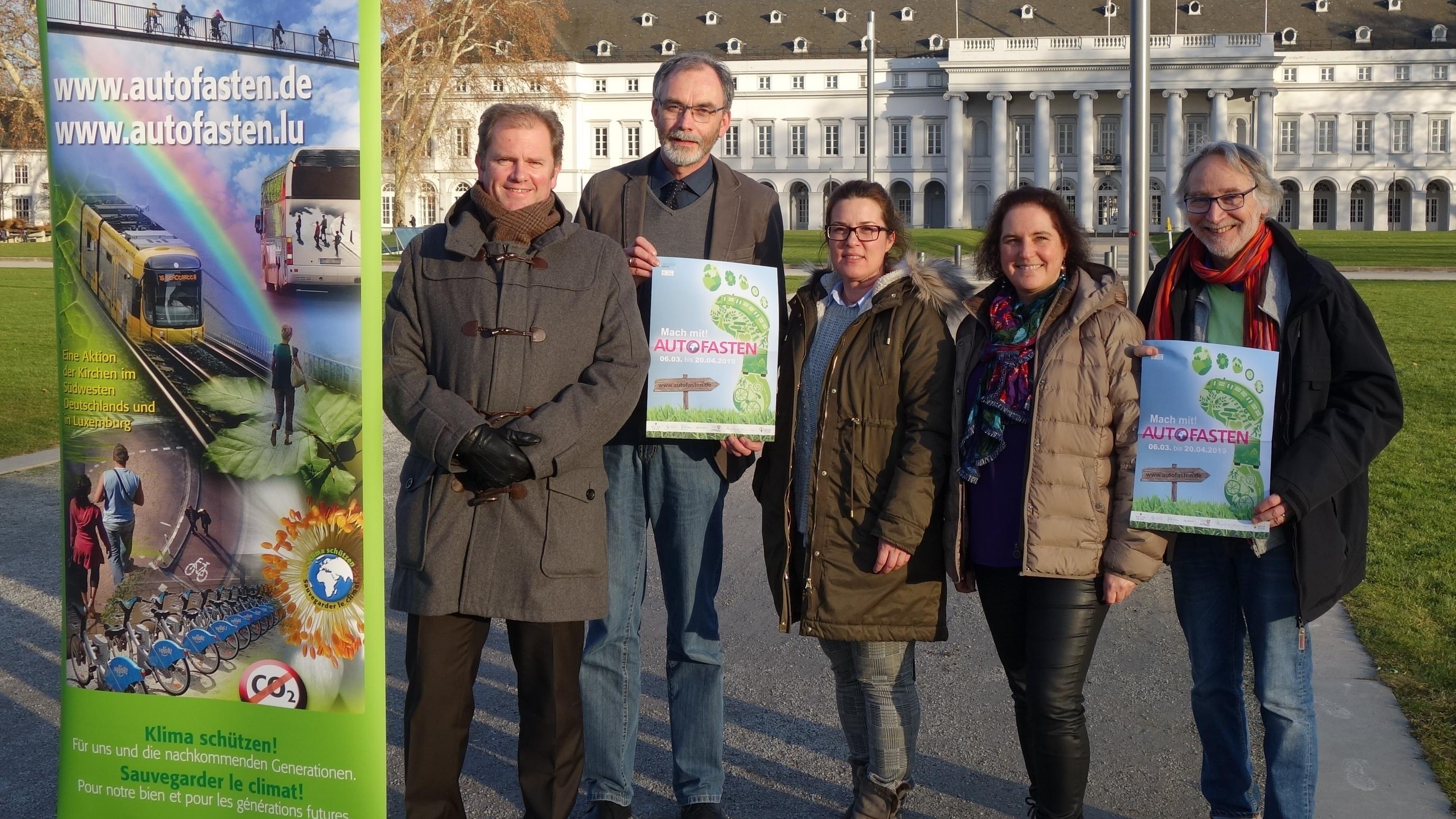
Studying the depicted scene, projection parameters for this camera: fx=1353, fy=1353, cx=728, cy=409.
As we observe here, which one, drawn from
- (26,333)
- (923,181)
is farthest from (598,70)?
(26,333)

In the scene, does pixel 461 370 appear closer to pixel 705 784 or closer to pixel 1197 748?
pixel 705 784

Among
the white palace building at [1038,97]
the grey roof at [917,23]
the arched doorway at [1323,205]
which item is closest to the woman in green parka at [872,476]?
the white palace building at [1038,97]

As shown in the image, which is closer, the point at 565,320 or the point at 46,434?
the point at 565,320

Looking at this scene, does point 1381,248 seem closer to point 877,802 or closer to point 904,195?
point 877,802

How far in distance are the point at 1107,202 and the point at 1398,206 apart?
63.1ft

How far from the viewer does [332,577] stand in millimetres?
3436

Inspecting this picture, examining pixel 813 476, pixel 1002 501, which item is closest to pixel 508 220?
pixel 813 476

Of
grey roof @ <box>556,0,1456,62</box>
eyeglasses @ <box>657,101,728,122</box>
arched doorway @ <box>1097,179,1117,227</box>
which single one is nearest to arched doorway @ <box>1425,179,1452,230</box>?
grey roof @ <box>556,0,1456,62</box>

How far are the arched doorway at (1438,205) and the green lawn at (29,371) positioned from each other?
86.4m

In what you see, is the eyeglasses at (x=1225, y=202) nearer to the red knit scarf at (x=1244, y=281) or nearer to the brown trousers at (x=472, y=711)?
the red knit scarf at (x=1244, y=281)

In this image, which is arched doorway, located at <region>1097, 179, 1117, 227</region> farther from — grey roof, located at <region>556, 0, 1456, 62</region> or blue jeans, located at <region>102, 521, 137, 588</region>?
blue jeans, located at <region>102, 521, 137, 588</region>

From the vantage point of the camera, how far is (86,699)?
3.57 m

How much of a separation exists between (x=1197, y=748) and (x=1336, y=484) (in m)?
1.57

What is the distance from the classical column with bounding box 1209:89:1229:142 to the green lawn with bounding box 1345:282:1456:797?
258 ft
